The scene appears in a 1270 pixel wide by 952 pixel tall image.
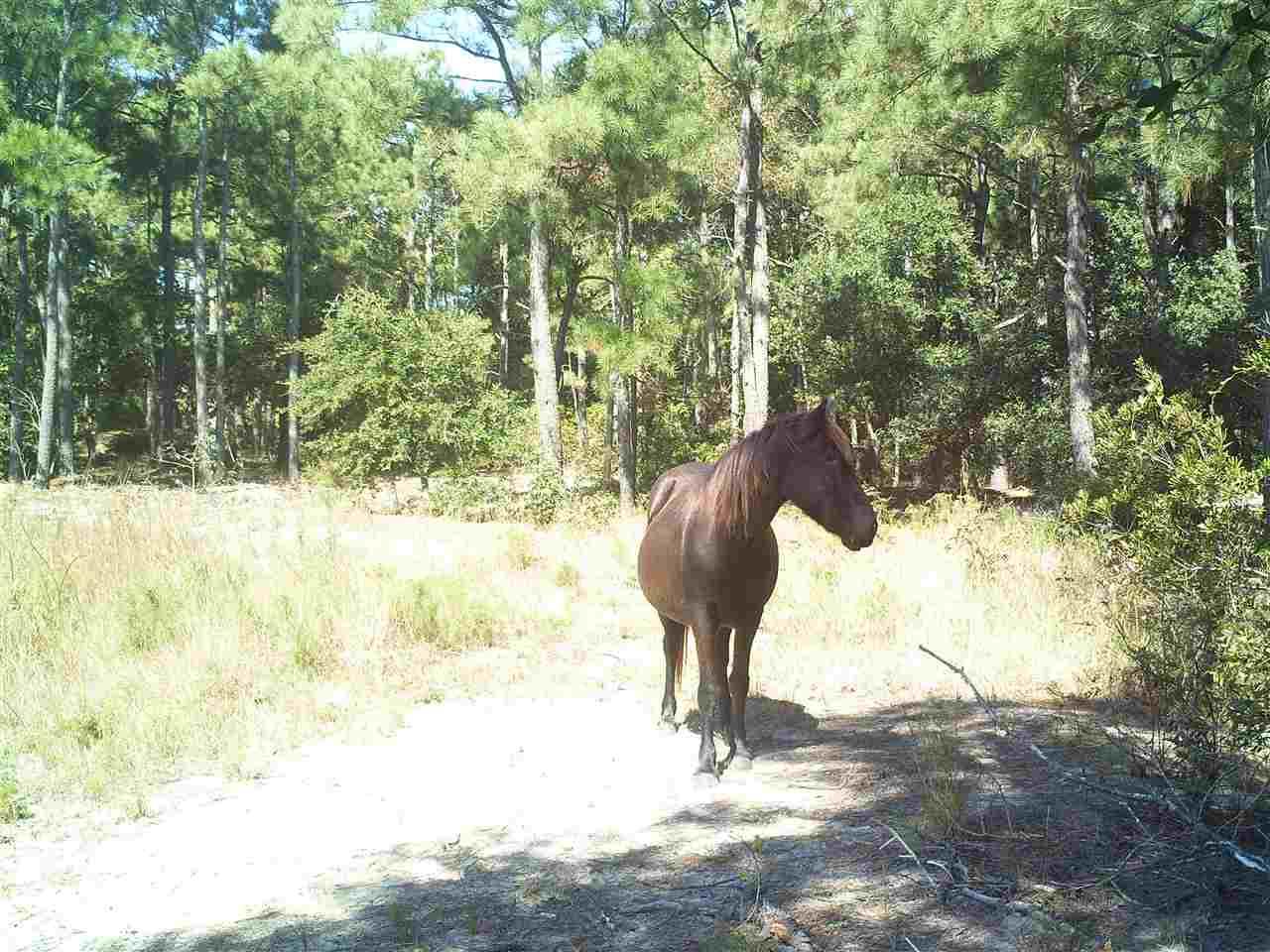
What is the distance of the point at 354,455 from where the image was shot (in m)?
17.9

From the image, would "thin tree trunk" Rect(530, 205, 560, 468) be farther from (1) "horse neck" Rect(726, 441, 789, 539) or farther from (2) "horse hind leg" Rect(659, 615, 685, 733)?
(1) "horse neck" Rect(726, 441, 789, 539)

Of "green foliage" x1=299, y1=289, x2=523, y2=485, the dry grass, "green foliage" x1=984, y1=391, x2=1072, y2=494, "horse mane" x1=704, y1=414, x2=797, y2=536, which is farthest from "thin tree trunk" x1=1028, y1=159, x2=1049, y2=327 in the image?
"horse mane" x1=704, y1=414, x2=797, y2=536

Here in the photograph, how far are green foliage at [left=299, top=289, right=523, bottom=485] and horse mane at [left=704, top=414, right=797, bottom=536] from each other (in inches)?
543

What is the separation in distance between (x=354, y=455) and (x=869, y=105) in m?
10.9

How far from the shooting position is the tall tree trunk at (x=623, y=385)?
18.0 m

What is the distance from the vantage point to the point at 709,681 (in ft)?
15.1

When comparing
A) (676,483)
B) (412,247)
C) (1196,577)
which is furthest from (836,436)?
(412,247)

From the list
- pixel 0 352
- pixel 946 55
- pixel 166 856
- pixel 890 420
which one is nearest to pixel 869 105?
pixel 946 55

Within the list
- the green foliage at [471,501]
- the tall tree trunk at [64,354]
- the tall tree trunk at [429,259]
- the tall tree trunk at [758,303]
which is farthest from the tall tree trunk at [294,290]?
the tall tree trunk at [758,303]

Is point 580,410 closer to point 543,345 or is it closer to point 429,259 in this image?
point 429,259

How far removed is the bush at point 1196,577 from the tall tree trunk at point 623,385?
1295cm

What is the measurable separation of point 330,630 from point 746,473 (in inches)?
165

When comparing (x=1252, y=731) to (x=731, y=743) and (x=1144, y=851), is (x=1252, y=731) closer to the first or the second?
(x=1144, y=851)

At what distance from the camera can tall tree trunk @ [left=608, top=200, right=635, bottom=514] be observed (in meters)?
18.0
